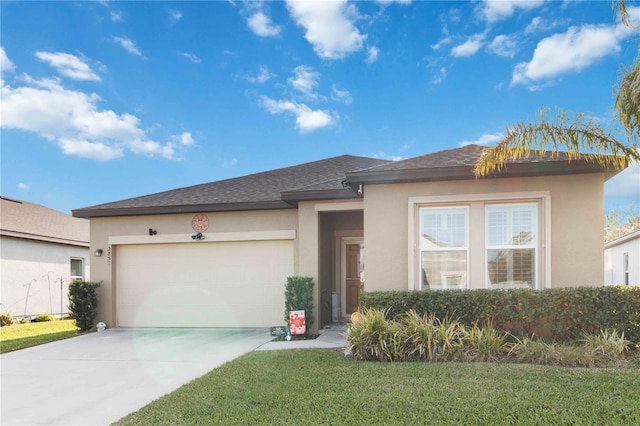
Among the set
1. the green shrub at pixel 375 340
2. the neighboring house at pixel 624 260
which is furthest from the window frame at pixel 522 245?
the neighboring house at pixel 624 260

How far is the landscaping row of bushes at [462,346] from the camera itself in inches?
239

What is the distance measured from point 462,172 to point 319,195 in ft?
11.4

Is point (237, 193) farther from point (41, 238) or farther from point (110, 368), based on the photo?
point (41, 238)

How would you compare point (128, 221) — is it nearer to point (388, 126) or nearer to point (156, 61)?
point (156, 61)

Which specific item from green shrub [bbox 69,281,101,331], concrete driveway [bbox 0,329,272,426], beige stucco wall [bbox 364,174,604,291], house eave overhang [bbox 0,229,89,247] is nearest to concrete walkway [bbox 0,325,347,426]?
concrete driveway [bbox 0,329,272,426]

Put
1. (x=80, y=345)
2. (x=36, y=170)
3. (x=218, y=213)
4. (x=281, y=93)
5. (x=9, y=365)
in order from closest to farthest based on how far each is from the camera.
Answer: (x=9, y=365), (x=80, y=345), (x=218, y=213), (x=281, y=93), (x=36, y=170)

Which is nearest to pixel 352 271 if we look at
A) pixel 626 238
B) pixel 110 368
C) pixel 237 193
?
pixel 237 193

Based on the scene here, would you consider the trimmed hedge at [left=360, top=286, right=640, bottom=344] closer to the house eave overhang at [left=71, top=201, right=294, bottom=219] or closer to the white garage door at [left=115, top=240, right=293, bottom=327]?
the white garage door at [left=115, top=240, right=293, bottom=327]

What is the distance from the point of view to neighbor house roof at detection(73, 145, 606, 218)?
7.54m

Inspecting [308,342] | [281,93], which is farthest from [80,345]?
[281,93]

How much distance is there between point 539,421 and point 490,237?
165 inches

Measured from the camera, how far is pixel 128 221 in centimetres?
1177

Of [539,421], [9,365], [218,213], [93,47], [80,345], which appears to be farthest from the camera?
[93,47]

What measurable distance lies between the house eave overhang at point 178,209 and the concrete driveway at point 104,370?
326 cm
